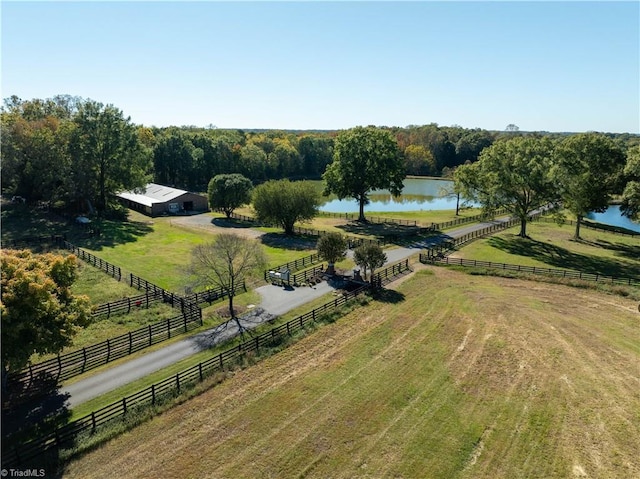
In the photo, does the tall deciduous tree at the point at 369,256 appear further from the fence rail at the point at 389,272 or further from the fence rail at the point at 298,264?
the fence rail at the point at 298,264

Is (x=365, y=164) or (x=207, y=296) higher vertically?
(x=365, y=164)

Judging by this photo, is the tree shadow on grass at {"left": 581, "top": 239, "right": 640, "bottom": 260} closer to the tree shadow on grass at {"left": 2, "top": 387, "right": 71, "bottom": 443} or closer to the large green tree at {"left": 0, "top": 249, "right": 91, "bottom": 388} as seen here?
the large green tree at {"left": 0, "top": 249, "right": 91, "bottom": 388}

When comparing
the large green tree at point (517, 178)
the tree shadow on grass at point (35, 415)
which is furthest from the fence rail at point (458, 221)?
the tree shadow on grass at point (35, 415)

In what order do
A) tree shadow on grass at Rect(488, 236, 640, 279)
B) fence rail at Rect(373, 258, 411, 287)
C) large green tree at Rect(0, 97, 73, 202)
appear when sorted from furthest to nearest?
large green tree at Rect(0, 97, 73, 202)
tree shadow on grass at Rect(488, 236, 640, 279)
fence rail at Rect(373, 258, 411, 287)

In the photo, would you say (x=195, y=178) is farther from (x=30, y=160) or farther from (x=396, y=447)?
(x=396, y=447)

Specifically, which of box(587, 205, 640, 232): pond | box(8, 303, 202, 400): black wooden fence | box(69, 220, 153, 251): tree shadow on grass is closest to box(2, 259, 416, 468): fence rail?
box(8, 303, 202, 400): black wooden fence

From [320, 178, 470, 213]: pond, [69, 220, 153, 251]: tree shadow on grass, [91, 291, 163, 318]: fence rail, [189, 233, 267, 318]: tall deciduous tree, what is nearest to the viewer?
[91, 291, 163, 318]: fence rail

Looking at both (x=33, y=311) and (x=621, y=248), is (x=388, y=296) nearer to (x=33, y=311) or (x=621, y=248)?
(x=33, y=311)

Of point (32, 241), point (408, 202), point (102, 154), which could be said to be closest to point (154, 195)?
point (102, 154)
